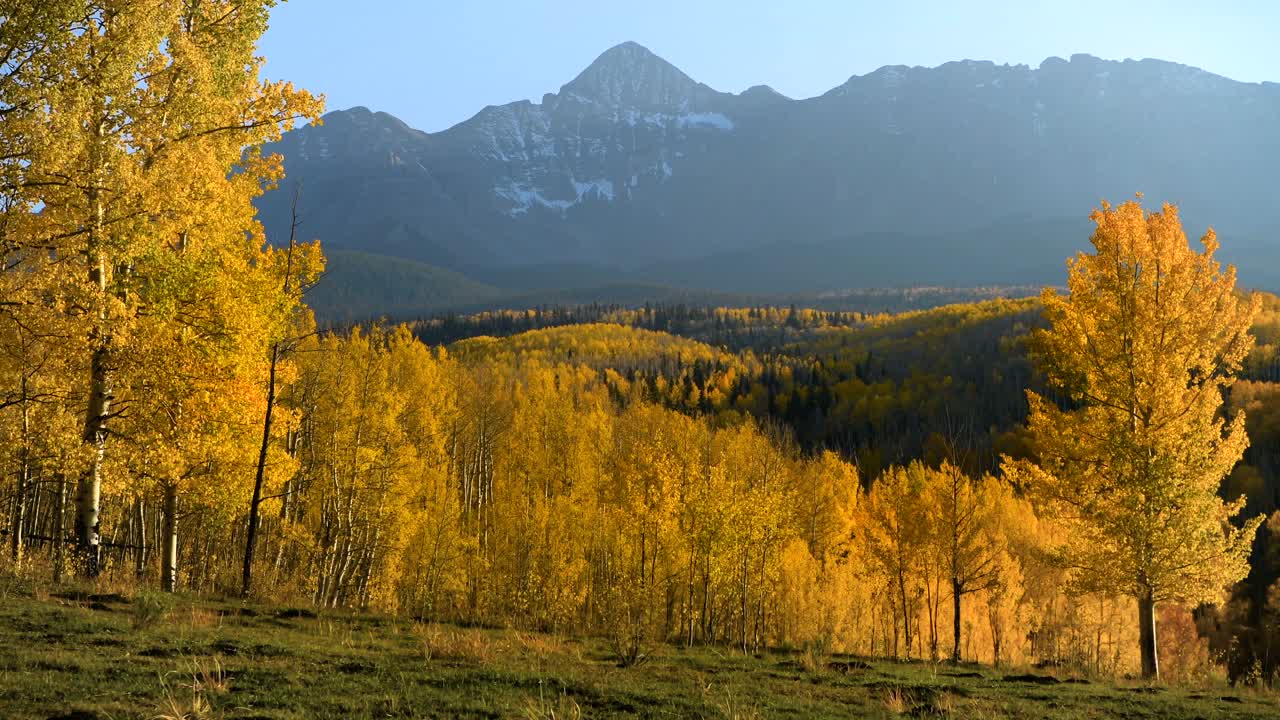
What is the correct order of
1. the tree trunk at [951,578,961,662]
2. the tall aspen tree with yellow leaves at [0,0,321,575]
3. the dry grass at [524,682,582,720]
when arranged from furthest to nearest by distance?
the tree trunk at [951,578,961,662]
the tall aspen tree with yellow leaves at [0,0,321,575]
the dry grass at [524,682,582,720]

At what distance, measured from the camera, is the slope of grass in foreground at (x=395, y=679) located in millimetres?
9172

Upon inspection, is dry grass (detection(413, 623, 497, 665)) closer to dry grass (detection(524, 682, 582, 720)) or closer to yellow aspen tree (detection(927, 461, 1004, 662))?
dry grass (detection(524, 682, 582, 720))

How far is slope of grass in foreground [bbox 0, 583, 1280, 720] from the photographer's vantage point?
9.17 meters

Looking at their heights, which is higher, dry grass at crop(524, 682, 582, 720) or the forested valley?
the forested valley

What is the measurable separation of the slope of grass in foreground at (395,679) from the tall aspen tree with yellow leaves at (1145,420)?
3072 mm

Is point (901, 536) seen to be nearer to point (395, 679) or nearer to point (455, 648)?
point (455, 648)

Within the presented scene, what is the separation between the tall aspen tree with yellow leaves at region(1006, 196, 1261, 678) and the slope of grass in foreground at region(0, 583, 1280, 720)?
10.1 ft

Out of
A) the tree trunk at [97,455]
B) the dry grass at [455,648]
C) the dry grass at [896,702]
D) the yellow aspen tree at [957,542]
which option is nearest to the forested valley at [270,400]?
A: the tree trunk at [97,455]

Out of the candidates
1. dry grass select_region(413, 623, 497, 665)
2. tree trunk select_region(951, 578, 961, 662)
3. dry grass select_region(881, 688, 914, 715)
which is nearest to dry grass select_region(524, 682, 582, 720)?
dry grass select_region(413, 623, 497, 665)

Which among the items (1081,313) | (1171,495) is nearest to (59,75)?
(1081,313)

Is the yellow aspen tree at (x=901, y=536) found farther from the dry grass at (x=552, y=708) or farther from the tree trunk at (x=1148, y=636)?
the dry grass at (x=552, y=708)

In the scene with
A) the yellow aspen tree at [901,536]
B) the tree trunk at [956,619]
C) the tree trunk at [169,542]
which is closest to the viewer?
the tree trunk at [169,542]

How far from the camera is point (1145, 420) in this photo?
19.5 m

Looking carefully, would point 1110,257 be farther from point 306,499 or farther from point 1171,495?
point 306,499
